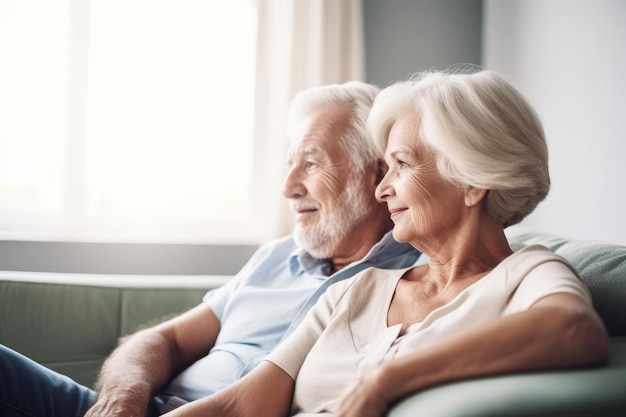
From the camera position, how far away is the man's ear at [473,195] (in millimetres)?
1261

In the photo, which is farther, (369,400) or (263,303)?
(263,303)

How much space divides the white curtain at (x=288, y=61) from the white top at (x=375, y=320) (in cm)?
186

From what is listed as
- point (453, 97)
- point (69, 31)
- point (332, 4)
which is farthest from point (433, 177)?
point (69, 31)

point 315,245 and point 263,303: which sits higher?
point 315,245

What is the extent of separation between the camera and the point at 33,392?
1.41 meters

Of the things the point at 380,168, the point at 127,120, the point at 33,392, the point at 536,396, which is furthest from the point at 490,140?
the point at 127,120

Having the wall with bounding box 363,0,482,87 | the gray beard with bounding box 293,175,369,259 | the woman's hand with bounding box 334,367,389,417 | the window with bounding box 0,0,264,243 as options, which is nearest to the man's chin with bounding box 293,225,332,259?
the gray beard with bounding box 293,175,369,259

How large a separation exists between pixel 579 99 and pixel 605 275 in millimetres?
1222

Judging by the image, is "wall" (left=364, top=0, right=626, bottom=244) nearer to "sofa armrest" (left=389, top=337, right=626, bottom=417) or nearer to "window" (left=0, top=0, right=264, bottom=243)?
"window" (left=0, top=0, right=264, bottom=243)

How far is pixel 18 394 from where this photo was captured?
4.53 feet

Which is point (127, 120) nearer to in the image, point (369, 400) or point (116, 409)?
point (116, 409)

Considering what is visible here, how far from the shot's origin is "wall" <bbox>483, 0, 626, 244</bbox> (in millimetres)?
2014

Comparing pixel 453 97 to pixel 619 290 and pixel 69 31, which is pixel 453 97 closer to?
pixel 619 290

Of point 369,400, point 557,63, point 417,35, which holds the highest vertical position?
point 417,35
